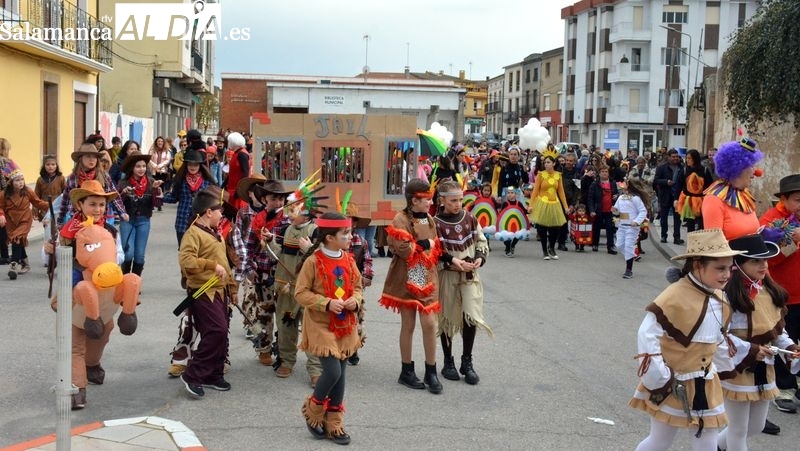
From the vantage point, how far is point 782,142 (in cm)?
1812

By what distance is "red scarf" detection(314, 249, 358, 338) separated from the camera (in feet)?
19.1

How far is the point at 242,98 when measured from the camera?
50531 millimetres

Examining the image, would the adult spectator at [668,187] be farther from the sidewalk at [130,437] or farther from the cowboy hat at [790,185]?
the sidewalk at [130,437]

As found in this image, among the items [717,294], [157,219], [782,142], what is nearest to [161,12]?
[157,219]

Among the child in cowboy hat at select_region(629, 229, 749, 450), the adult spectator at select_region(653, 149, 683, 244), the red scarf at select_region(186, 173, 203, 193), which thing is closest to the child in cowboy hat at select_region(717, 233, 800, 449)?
the child in cowboy hat at select_region(629, 229, 749, 450)

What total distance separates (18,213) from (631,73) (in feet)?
202

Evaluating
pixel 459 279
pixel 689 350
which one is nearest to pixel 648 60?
pixel 459 279

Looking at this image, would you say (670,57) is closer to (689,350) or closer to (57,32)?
(57,32)

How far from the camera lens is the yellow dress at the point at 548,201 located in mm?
15164

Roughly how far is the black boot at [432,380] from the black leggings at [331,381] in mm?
1340

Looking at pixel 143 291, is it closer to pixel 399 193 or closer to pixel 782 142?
pixel 399 193

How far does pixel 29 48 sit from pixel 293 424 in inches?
678

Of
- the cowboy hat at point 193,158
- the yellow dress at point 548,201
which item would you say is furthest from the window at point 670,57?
the cowboy hat at point 193,158

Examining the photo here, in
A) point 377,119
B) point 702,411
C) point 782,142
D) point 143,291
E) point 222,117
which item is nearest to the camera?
point 702,411
